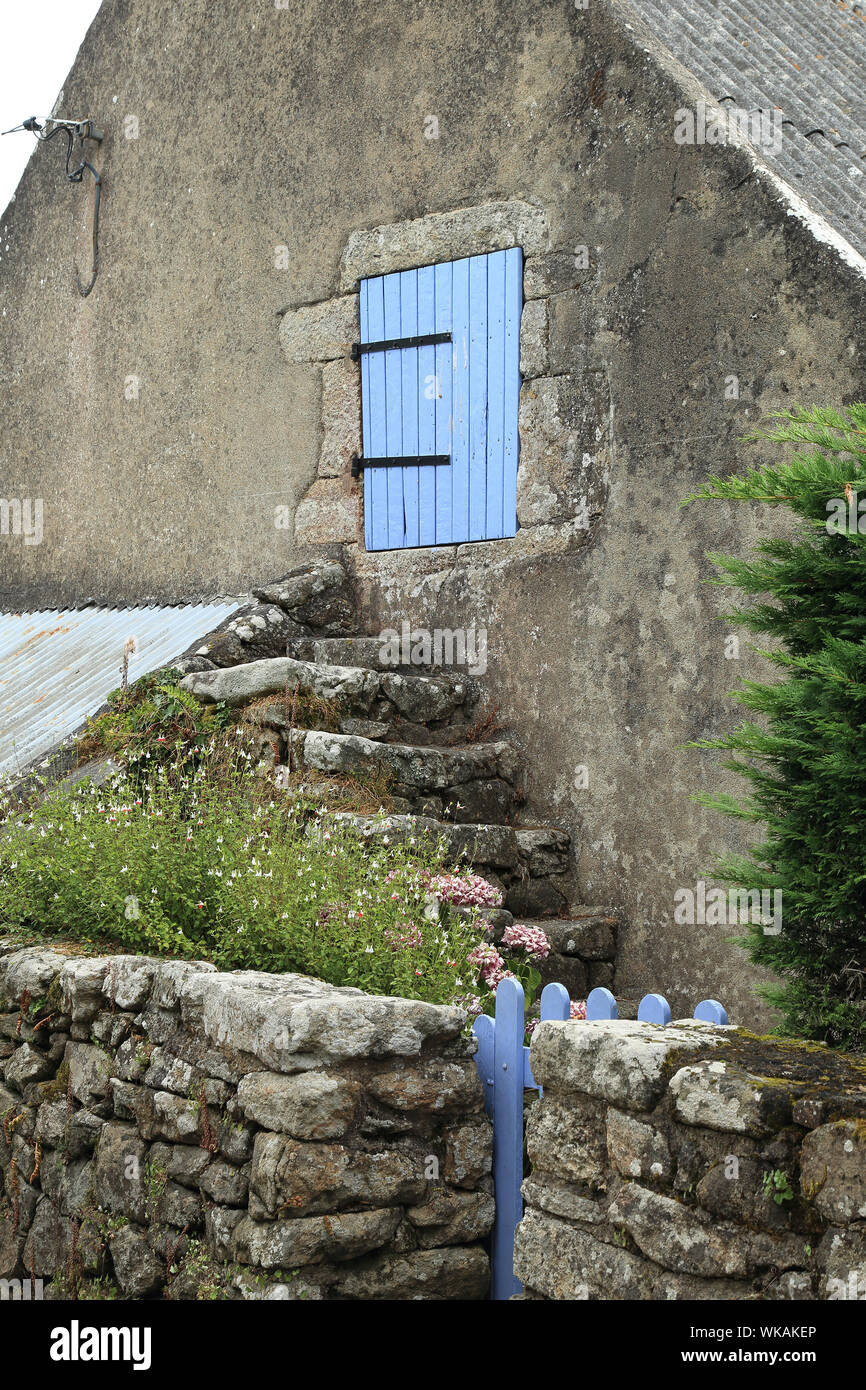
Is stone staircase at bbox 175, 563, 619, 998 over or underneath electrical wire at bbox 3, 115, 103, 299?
underneath

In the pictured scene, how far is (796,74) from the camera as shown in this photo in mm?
7648

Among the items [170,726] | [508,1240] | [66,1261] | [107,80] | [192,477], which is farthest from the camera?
[107,80]

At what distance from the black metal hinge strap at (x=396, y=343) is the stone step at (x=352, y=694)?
1.89m

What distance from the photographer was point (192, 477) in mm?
8844

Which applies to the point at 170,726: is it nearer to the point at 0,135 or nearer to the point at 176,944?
the point at 176,944

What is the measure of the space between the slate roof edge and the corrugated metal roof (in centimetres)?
357

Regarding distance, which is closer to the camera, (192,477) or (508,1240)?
(508,1240)

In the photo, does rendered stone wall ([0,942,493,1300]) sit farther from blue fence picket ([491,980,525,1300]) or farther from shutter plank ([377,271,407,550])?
shutter plank ([377,271,407,550])

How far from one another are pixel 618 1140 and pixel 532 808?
3.89 metres
